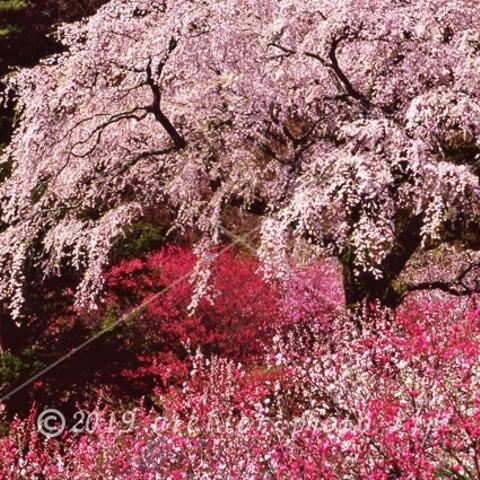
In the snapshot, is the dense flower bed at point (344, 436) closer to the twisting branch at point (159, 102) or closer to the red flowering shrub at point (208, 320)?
the twisting branch at point (159, 102)

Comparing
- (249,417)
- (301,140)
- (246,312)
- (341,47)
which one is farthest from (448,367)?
(246,312)

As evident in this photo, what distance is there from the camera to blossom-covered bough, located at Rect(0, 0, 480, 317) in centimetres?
730

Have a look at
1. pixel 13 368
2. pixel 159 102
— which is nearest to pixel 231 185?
pixel 159 102

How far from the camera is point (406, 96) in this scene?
28.1 feet

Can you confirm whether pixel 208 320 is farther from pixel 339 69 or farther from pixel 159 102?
pixel 339 69

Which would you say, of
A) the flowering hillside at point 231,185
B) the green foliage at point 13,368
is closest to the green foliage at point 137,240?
the flowering hillside at point 231,185

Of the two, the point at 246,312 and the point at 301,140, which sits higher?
the point at 301,140

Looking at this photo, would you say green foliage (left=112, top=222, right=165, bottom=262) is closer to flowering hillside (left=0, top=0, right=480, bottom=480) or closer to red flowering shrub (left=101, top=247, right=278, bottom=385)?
red flowering shrub (left=101, top=247, right=278, bottom=385)

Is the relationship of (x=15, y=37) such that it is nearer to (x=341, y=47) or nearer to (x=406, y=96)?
(x=341, y=47)

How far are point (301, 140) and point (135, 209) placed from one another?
231 centimetres

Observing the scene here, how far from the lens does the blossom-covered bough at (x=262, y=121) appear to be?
23.9 ft

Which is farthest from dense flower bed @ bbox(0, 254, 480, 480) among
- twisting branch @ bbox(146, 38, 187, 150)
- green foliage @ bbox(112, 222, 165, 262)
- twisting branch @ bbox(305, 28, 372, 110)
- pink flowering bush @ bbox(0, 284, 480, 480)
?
green foliage @ bbox(112, 222, 165, 262)

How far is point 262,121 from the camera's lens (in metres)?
8.52

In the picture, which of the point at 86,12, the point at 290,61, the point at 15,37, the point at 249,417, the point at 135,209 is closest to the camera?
the point at 249,417
